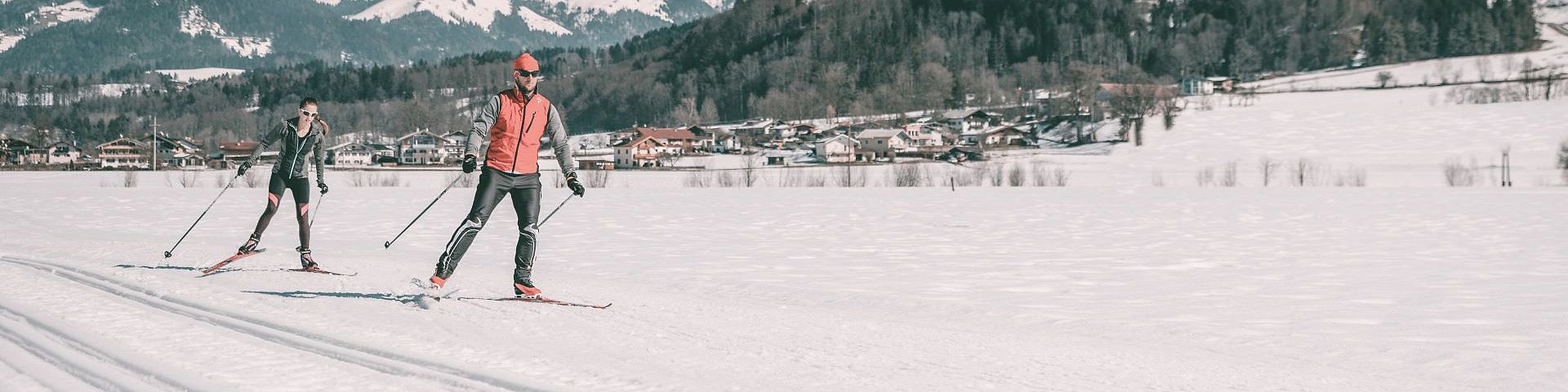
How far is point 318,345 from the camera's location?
238 inches

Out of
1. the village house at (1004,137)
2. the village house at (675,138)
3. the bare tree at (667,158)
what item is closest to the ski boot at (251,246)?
the bare tree at (667,158)

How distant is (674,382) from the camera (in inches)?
203

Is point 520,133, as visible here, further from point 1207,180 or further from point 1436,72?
point 1436,72

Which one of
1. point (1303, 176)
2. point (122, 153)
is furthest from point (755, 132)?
point (1303, 176)

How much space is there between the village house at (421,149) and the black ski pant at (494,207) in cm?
10516

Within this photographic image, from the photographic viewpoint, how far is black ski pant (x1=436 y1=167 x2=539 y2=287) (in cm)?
764

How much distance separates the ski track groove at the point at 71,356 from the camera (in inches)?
201

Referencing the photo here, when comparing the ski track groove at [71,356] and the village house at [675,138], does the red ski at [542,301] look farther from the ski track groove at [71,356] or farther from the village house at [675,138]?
the village house at [675,138]

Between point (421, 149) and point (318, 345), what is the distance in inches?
4640

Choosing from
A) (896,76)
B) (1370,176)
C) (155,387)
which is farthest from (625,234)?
(896,76)

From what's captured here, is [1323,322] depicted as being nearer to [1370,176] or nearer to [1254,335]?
[1254,335]

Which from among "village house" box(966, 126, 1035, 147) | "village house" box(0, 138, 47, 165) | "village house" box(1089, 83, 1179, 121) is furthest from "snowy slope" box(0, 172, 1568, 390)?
"village house" box(0, 138, 47, 165)

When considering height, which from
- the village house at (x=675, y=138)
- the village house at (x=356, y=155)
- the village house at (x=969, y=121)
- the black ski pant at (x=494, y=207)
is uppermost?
the village house at (x=969, y=121)

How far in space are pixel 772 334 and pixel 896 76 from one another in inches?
7143
